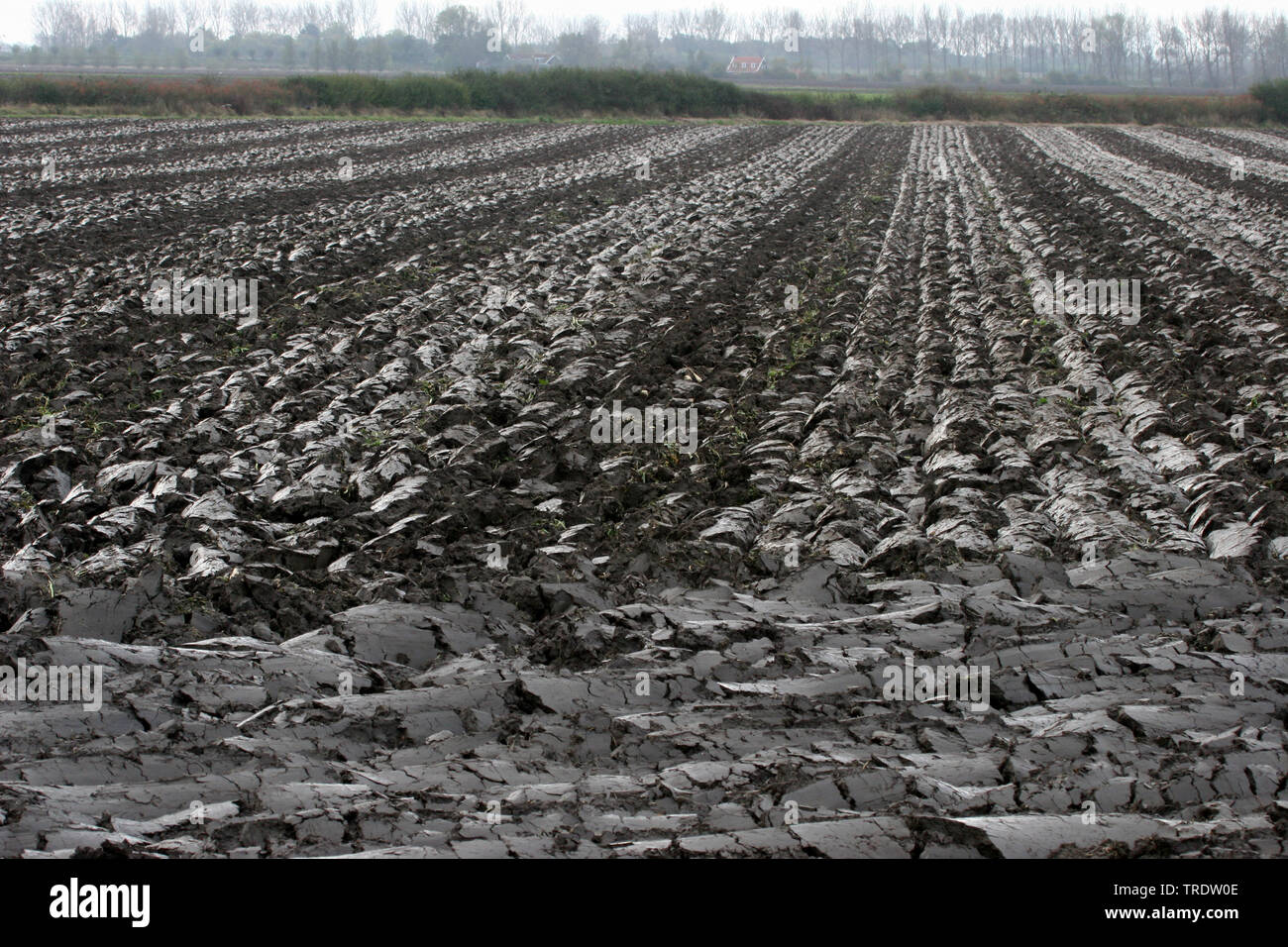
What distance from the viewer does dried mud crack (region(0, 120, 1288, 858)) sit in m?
3.36

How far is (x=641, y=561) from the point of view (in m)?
5.35

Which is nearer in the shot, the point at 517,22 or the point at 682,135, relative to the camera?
the point at 682,135

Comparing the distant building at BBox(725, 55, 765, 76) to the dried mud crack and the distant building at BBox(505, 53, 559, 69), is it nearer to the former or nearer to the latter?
the distant building at BBox(505, 53, 559, 69)

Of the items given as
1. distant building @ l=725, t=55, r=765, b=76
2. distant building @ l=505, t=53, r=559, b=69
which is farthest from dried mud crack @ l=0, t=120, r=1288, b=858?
distant building @ l=725, t=55, r=765, b=76

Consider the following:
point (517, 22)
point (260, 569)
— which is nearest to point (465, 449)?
point (260, 569)

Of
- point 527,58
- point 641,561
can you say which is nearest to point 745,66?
point 527,58

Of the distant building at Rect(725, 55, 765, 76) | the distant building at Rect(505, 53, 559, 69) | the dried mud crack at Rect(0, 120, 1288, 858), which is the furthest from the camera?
the distant building at Rect(725, 55, 765, 76)

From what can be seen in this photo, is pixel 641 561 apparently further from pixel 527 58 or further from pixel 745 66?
pixel 745 66

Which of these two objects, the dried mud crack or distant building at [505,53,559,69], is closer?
the dried mud crack

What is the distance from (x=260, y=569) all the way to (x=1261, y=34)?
136985 millimetres

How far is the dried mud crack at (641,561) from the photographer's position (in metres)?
3.36

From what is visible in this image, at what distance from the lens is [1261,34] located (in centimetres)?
11469

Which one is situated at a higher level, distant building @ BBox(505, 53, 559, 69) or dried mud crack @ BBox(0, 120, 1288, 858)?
distant building @ BBox(505, 53, 559, 69)

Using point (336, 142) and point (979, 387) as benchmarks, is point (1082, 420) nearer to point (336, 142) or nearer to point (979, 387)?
point (979, 387)
